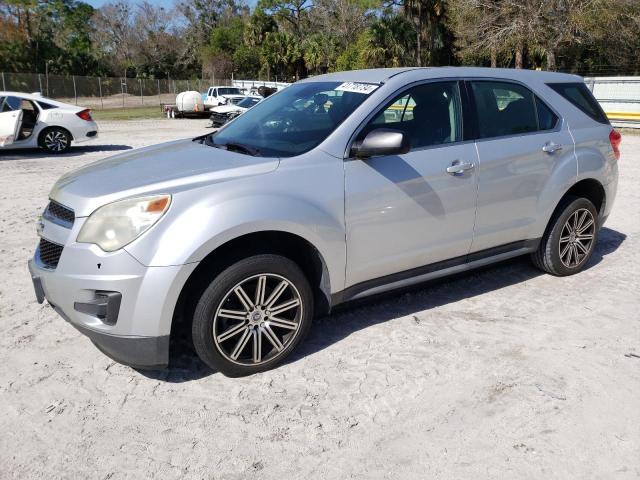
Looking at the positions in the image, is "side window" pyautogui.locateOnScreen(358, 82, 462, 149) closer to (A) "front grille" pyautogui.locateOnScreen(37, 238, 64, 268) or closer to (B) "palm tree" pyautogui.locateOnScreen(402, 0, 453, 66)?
(A) "front grille" pyautogui.locateOnScreen(37, 238, 64, 268)

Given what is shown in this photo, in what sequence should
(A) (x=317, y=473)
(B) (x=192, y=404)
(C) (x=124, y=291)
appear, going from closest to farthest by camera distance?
(A) (x=317, y=473)
(C) (x=124, y=291)
(B) (x=192, y=404)

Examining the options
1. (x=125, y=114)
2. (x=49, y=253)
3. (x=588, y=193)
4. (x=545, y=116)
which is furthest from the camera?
(x=125, y=114)

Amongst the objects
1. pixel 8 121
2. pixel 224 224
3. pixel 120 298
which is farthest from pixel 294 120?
pixel 8 121

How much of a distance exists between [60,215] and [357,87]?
2048 mm

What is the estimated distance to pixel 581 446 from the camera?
2742 millimetres

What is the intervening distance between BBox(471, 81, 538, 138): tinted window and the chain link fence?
3571 centimetres

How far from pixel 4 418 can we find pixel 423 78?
3.28 m

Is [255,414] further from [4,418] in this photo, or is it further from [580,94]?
[580,94]

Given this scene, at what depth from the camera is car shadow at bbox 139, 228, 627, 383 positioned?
11.5 feet

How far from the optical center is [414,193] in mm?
3736

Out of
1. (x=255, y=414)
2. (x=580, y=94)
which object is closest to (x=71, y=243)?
(x=255, y=414)

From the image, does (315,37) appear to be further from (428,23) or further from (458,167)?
(458,167)

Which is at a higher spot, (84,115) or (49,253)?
(84,115)

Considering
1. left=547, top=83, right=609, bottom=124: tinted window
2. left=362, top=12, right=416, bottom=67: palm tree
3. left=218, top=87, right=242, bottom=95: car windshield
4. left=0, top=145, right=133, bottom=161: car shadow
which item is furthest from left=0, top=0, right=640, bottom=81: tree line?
left=547, top=83, right=609, bottom=124: tinted window
